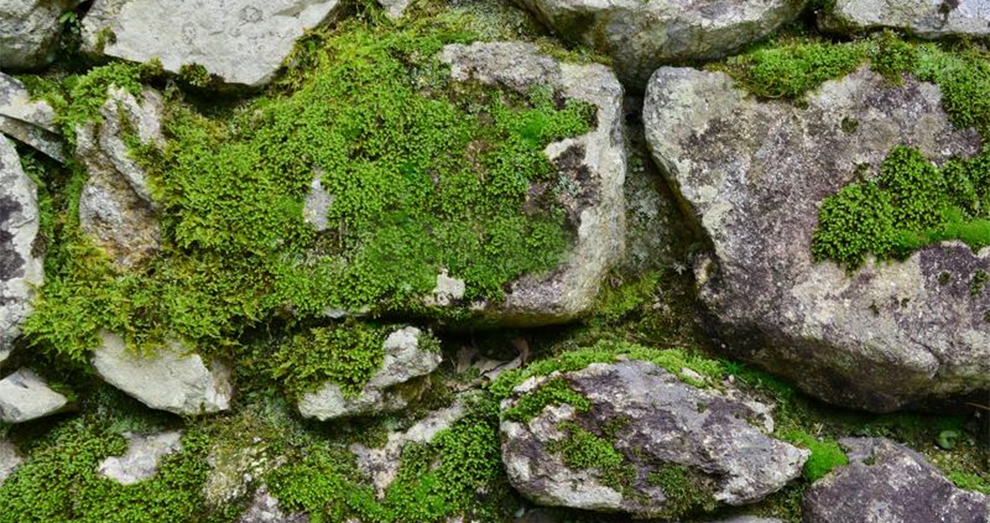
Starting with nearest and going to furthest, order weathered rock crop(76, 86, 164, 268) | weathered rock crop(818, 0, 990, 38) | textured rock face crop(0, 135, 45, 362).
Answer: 1. textured rock face crop(0, 135, 45, 362)
2. weathered rock crop(76, 86, 164, 268)
3. weathered rock crop(818, 0, 990, 38)

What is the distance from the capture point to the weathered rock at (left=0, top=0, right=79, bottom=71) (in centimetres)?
440

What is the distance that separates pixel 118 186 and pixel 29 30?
1.05 m

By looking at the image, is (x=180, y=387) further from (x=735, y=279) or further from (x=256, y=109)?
(x=735, y=279)

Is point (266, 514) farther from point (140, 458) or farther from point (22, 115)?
point (22, 115)

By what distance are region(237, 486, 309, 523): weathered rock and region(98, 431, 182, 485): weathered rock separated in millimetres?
535

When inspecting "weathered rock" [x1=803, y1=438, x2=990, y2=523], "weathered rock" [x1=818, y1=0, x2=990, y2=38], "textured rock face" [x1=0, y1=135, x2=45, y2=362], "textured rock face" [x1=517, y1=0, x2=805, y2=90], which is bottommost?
"weathered rock" [x1=803, y1=438, x2=990, y2=523]

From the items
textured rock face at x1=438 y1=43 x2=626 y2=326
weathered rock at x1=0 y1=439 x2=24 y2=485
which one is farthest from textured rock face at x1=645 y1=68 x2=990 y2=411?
weathered rock at x1=0 y1=439 x2=24 y2=485

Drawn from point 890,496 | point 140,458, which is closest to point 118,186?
point 140,458

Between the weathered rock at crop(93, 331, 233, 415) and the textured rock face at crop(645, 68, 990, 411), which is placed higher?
the textured rock face at crop(645, 68, 990, 411)

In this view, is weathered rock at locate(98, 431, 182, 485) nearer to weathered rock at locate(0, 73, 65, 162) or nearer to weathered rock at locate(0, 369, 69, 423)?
weathered rock at locate(0, 369, 69, 423)

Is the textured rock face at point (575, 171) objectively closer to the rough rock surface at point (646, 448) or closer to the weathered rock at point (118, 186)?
the rough rock surface at point (646, 448)

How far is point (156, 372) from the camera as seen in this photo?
168 inches

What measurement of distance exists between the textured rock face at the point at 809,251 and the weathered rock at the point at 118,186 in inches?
114

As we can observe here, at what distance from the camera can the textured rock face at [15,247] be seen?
421 cm
